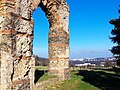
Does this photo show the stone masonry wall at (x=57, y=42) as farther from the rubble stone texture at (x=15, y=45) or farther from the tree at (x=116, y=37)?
the rubble stone texture at (x=15, y=45)

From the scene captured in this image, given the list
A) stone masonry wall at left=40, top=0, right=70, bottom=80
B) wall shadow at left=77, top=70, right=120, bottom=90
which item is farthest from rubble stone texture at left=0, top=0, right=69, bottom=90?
stone masonry wall at left=40, top=0, right=70, bottom=80

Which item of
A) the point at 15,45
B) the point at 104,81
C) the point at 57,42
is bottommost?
the point at 104,81

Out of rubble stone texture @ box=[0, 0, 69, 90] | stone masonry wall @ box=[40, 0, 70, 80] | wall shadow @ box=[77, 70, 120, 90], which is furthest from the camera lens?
stone masonry wall @ box=[40, 0, 70, 80]

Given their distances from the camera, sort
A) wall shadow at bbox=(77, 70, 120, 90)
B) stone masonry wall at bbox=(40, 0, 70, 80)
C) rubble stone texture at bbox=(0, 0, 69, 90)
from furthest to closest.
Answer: stone masonry wall at bbox=(40, 0, 70, 80)
wall shadow at bbox=(77, 70, 120, 90)
rubble stone texture at bbox=(0, 0, 69, 90)

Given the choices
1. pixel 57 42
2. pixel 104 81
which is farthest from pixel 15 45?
pixel 104 81

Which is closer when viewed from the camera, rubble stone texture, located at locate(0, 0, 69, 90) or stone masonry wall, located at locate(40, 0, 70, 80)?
rubble stone texture, located at locate(0, 0, 69, 90)

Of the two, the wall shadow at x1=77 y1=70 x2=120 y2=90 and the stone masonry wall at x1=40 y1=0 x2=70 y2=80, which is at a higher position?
the stone masonry wall at x1=40 y1=0 x2=70 y2=80

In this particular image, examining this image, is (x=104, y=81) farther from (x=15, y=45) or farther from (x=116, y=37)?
(x=15, y=45)

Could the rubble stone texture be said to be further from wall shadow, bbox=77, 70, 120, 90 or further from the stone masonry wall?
the stone masonry wall

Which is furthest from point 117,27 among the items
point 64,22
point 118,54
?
point 64,22

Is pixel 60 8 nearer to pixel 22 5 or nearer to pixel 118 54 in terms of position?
pixel 118 54

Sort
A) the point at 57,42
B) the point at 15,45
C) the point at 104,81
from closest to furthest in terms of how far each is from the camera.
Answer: the point at 15,45 → the point at 57,42 → the point at 104,81

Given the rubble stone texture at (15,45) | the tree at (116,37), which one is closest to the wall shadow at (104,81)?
the tree at (116,37)

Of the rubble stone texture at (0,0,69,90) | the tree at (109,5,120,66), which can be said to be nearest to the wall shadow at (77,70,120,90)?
the tree at (109,5,120,66)
